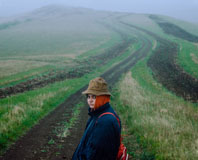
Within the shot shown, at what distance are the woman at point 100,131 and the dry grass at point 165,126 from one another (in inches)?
128

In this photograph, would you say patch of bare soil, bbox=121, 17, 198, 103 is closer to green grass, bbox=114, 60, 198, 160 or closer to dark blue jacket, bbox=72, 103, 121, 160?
green grass, bbox=114, 60, 198, 160

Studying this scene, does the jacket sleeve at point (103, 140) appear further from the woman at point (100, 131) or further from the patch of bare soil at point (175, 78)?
the patch of bare soil at point (175, 78)

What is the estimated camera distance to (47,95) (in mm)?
14797

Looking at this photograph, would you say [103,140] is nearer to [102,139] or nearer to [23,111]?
[102,139]

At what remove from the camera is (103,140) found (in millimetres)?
2889

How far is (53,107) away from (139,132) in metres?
6.97

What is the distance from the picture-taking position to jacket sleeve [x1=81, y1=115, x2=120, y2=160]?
2.89 m

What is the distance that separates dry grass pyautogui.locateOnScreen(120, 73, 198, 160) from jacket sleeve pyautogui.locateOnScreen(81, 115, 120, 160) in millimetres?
3219

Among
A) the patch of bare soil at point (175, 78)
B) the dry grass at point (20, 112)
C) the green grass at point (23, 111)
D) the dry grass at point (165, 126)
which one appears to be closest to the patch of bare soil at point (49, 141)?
the green grass at point (23, 111)

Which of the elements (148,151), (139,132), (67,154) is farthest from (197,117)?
(67,154)

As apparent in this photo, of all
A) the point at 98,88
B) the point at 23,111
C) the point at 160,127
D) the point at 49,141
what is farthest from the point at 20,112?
the point at 98,88

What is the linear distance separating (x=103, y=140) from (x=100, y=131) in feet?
0.46

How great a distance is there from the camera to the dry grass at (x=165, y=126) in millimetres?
5804

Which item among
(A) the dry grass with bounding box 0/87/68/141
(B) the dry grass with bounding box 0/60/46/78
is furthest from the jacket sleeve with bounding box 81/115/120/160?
(B) the dry grass with bounding box 0/60/46/78
